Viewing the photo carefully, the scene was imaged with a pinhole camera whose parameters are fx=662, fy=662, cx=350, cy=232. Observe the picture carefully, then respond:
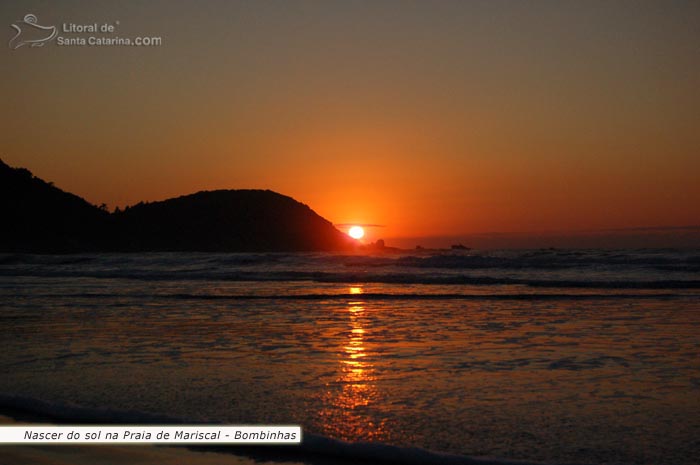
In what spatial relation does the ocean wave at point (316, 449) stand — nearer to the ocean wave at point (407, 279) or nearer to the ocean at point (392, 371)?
the ocean at point (392, 371)

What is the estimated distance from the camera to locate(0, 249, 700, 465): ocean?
434cm

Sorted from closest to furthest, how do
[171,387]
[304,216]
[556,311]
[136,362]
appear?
1. [171,387]
2. [136,362]
3. [556,311]
4. [304,216]

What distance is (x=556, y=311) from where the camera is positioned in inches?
472

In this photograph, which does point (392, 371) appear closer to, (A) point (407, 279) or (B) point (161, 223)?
(A) point (407, 279)

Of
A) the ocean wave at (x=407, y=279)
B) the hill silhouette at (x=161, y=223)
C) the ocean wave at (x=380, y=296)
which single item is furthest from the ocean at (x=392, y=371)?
the hill silhouette at (x=161, y=223)

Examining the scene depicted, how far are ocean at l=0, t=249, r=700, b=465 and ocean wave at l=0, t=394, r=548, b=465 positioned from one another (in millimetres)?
15

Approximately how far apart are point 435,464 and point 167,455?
1.65 meters

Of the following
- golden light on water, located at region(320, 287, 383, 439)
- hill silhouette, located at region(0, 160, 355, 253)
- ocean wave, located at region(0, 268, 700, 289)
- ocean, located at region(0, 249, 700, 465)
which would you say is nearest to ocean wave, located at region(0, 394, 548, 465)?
ocean, located at region(0, 249, 700, 465)

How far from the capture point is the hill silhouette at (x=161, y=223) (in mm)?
53781

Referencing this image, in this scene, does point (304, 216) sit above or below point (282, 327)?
above

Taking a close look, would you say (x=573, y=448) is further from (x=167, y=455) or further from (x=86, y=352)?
(x=86, y=352)

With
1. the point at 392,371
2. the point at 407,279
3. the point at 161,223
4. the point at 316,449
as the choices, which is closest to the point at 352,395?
the point at 392,371

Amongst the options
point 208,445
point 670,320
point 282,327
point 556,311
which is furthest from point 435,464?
point 556,311

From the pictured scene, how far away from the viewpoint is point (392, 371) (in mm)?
6324
